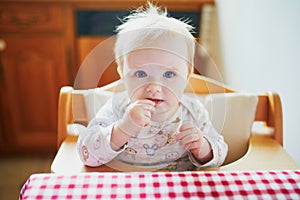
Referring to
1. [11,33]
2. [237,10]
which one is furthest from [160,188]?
[11,33]

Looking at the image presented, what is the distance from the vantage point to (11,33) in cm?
159

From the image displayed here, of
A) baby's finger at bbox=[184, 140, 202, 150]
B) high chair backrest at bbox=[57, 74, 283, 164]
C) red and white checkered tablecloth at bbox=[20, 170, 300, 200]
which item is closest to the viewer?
red and white checkered tablecloth at bbox=[20, 170, 300, 200]

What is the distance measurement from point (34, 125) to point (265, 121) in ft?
4.16

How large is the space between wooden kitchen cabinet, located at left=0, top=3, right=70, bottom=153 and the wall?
0.72 meters

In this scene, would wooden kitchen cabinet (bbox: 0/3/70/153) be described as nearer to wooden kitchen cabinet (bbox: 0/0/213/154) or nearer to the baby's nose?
wooden kitchen cabinet (bbox: 0/0/213/154)

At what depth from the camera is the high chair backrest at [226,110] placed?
30.5 inches

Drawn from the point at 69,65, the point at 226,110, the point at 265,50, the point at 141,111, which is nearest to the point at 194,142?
the point at 141,111

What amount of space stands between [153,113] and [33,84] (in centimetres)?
120

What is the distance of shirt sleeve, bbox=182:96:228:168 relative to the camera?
2.23 ft

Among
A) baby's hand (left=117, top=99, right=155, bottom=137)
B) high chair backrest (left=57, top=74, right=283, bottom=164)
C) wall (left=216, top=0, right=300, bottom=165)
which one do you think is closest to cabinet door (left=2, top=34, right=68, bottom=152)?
wall (left=216, top=0, right=300, bottom=165)

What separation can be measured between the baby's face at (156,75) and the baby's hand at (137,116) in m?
0.02

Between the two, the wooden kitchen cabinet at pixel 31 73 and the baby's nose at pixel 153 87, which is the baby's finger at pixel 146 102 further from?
the wooden kitchen cabinet at pixel 31 73

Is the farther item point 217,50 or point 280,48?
point 217,50

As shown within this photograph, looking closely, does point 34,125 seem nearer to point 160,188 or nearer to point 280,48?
point 280,48
